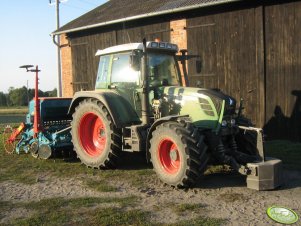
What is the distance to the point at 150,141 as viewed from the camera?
21.8 ft

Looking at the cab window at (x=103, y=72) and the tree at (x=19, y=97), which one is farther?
the tree at (x=19, y=97)

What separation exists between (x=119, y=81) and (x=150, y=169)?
172cm

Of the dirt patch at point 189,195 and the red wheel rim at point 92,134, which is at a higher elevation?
the red wheel rim at point 92,134

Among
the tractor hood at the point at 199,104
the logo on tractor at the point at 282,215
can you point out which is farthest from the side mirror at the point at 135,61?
the logo on tractor at the point at 282,215

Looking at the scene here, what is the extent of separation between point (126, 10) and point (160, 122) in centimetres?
956

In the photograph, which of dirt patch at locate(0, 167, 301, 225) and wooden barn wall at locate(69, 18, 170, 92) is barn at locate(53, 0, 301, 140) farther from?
dirt patch at locate(0, 167, 301, 225)

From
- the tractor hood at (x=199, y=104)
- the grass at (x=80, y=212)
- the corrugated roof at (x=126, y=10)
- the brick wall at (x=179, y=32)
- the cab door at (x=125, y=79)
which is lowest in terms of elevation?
the grass at (x=80, y=212)

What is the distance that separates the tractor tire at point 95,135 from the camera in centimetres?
744

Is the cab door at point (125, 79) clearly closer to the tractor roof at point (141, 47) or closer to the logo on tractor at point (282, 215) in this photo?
the tractor roof at point (141, 47)

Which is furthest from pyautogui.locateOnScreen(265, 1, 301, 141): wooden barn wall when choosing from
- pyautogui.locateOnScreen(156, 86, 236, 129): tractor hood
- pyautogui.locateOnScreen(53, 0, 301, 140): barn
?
pyautogui.locateOnScreen(156, 86, 236, 129): tractor hood

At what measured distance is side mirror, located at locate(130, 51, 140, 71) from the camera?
6887mm

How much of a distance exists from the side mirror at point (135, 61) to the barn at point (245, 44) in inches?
102

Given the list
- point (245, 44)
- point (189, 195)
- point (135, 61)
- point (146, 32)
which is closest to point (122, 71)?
point (135, 61)

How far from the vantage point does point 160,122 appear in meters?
6.58
